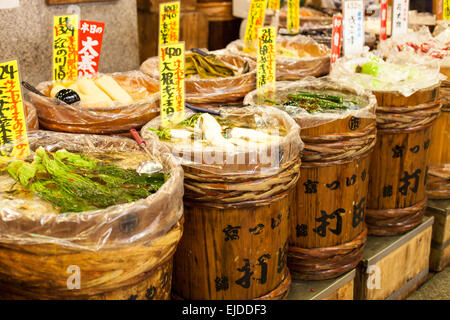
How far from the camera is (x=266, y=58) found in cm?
318

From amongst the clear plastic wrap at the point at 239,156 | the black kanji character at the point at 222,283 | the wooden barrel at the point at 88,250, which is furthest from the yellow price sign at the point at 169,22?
the wooden barrel at the point at 88,250

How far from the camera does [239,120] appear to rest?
2625 millimetres

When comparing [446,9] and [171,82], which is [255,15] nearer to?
[171,82]

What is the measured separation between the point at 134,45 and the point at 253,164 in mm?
2673

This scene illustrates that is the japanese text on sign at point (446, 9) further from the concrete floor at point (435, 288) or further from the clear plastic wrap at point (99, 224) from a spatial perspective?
the clear plastic wrap at point (99, 224)

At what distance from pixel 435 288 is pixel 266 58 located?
2.19m

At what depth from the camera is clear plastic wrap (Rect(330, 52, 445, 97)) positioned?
3.12m

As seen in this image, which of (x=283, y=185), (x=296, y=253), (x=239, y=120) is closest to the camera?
(x=283, y=185)

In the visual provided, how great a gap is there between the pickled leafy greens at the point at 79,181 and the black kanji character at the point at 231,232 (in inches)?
15.7

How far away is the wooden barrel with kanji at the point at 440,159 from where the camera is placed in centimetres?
382

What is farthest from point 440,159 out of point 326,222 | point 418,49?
point 326,222

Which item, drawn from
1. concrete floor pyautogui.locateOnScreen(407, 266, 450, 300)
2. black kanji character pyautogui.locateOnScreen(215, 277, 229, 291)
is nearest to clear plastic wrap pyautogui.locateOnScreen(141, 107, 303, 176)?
black kanji character pyautogui.locateOnScreen(215, 277, 229, 291)

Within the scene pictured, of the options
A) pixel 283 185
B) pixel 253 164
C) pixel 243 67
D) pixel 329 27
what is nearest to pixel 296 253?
pixel 283 185
